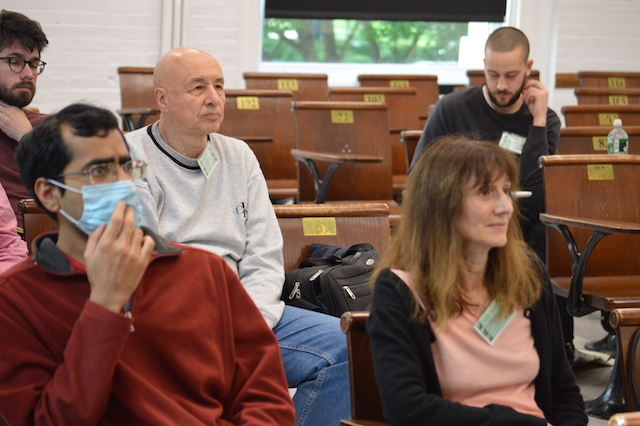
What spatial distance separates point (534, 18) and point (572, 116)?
222 centimetres

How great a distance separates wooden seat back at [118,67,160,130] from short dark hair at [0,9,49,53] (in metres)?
1.87

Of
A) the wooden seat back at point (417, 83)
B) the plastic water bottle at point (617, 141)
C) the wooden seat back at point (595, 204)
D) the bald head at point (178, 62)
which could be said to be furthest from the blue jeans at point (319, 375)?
the wooden seat back at point (417, 83)

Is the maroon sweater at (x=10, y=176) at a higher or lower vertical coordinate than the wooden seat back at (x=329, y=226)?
higher

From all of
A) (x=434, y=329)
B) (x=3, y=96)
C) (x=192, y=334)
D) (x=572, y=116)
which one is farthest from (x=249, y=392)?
(x=572, y=116)

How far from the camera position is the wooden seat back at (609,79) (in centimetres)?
586

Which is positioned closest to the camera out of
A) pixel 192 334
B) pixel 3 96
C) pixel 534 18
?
pixel 192 334

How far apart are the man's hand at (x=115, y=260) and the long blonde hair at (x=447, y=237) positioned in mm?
519

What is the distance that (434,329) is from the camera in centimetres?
140

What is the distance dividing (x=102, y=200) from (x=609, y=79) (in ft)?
18.1

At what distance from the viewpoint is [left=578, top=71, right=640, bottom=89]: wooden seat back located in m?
5.86

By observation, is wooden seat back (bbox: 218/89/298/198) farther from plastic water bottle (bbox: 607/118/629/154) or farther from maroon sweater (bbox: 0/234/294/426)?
maroon sweater (bbox: 0/234/294/426)

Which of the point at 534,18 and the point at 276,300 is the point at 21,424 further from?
the point at 534,18

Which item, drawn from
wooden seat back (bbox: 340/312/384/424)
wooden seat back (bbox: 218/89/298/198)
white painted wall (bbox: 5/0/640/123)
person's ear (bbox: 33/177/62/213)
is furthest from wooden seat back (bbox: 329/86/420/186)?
person's ear (bbox: 33/177/62/213)

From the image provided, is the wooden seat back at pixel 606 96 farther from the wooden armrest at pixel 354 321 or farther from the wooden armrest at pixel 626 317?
the wooden armrest at pixel 354 321
